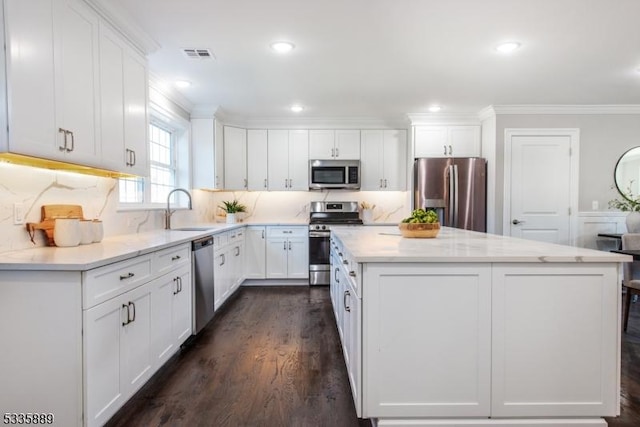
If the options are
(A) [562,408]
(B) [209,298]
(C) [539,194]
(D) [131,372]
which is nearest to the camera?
(A) [562,408]

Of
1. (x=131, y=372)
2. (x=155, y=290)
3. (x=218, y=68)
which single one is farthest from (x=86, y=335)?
(x=218, y=68)

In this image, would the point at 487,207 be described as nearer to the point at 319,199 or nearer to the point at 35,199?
the point at 319,199

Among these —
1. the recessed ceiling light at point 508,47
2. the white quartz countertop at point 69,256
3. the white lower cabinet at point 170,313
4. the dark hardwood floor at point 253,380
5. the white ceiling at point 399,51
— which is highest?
the white ceiling at point 399,51

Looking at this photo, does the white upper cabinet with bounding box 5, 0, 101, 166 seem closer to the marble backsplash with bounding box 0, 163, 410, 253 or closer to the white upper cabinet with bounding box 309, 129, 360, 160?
the marble backsplash with bounding box 0, 163, 410, 253

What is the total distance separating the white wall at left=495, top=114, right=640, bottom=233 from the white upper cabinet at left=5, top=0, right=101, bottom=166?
429 cm

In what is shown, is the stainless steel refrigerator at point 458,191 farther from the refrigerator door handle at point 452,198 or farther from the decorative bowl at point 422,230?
the decorative bowl at point 422,230

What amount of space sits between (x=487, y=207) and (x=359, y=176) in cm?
174

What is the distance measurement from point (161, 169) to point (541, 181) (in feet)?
15.2

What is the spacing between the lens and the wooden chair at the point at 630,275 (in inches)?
115

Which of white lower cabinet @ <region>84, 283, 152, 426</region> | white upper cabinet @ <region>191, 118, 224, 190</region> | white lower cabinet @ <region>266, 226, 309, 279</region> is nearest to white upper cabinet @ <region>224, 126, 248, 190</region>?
white upper cabinet @ <region>191, 118, 224, 190</region>

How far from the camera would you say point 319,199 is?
17.7 ft

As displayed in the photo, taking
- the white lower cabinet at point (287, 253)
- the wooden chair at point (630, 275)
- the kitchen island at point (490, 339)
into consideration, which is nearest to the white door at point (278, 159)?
the white lower cabinet at point (287, 253)

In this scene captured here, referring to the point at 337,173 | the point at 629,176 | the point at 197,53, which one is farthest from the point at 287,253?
the point at 629,176

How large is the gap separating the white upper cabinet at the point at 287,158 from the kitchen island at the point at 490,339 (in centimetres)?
359
